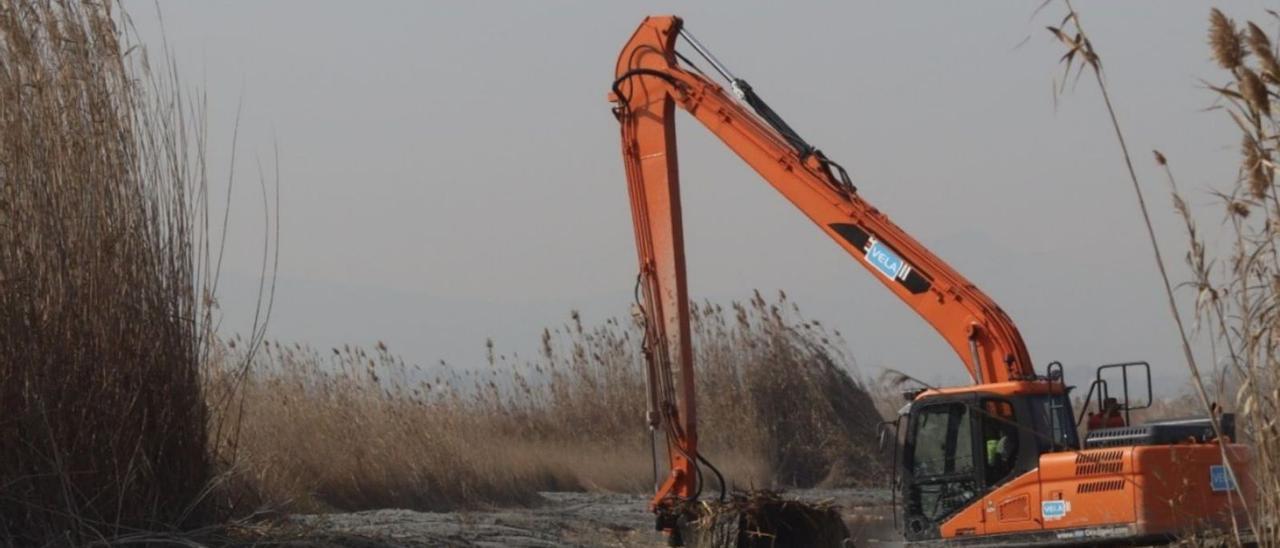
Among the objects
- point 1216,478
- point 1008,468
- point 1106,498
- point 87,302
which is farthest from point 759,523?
point 87,302

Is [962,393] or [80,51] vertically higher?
[80,51]

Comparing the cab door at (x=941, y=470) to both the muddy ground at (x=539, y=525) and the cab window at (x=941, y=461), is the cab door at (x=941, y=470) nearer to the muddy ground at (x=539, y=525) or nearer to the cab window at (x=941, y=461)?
the cab window at (x=941, y=461)

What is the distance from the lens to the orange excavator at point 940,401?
36.2 ft

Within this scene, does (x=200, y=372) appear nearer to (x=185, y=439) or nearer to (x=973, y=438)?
(x=185, y=439)

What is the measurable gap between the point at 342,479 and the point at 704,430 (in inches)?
271

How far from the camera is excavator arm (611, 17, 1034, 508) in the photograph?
494 inches

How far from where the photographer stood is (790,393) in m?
21.6

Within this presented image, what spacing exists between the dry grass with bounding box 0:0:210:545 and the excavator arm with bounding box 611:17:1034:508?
4.99 meters

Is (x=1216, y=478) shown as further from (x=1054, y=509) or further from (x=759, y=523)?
(x=759, y=523)

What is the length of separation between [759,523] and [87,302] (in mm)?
5668

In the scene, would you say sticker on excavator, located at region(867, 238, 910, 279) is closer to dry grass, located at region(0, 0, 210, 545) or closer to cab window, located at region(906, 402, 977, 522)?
cab window, located at region(906, 402, 977, 522)

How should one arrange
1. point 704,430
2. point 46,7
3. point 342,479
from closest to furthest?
1. point 46,7
2. point 342,479
3. point 704,430

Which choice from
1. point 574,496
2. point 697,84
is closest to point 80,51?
point 697,84

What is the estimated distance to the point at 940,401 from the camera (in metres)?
12.1
